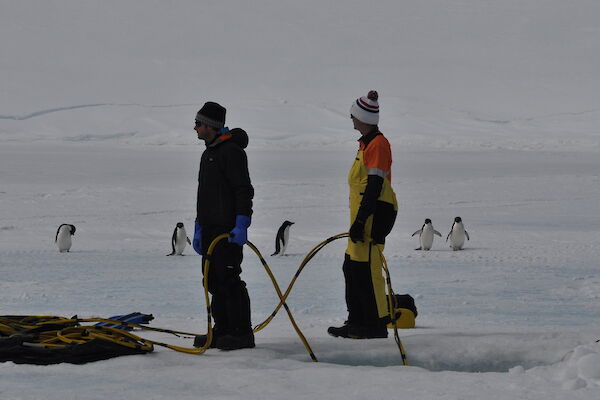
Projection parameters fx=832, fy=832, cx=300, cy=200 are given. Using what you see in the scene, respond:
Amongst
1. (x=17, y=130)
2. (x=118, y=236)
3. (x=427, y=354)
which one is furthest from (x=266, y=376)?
(x=17, y=130)

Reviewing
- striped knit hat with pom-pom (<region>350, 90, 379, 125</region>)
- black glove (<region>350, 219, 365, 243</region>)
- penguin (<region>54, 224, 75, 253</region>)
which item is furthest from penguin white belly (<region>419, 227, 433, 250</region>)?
black glove (<region>350, 219, 365, 243</region>)

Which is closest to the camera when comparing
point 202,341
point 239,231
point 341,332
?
point 239,231

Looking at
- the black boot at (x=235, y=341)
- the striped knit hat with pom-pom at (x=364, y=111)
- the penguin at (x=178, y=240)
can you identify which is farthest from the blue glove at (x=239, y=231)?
the penguin at (x=178, y=240)

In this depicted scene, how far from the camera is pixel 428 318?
5883mm

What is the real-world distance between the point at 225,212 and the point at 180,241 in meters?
5.83

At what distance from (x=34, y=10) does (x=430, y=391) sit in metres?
139

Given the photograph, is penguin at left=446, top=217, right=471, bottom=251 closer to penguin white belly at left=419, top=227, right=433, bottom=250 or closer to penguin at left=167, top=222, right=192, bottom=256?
penguin white belly at left=419, top=227, right=433, bottom=250

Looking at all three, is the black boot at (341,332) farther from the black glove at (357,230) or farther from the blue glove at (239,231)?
the blue glove at (239,231)

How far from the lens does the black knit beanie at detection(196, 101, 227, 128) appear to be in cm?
418

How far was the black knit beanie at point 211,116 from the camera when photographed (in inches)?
165

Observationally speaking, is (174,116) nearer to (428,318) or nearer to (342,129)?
(342,129)

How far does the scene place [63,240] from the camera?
1017 cm

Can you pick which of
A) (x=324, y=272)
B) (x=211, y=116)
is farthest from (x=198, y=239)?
(x=324, y=272)

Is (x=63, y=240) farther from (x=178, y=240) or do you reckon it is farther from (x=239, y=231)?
(x=239, y=231)
